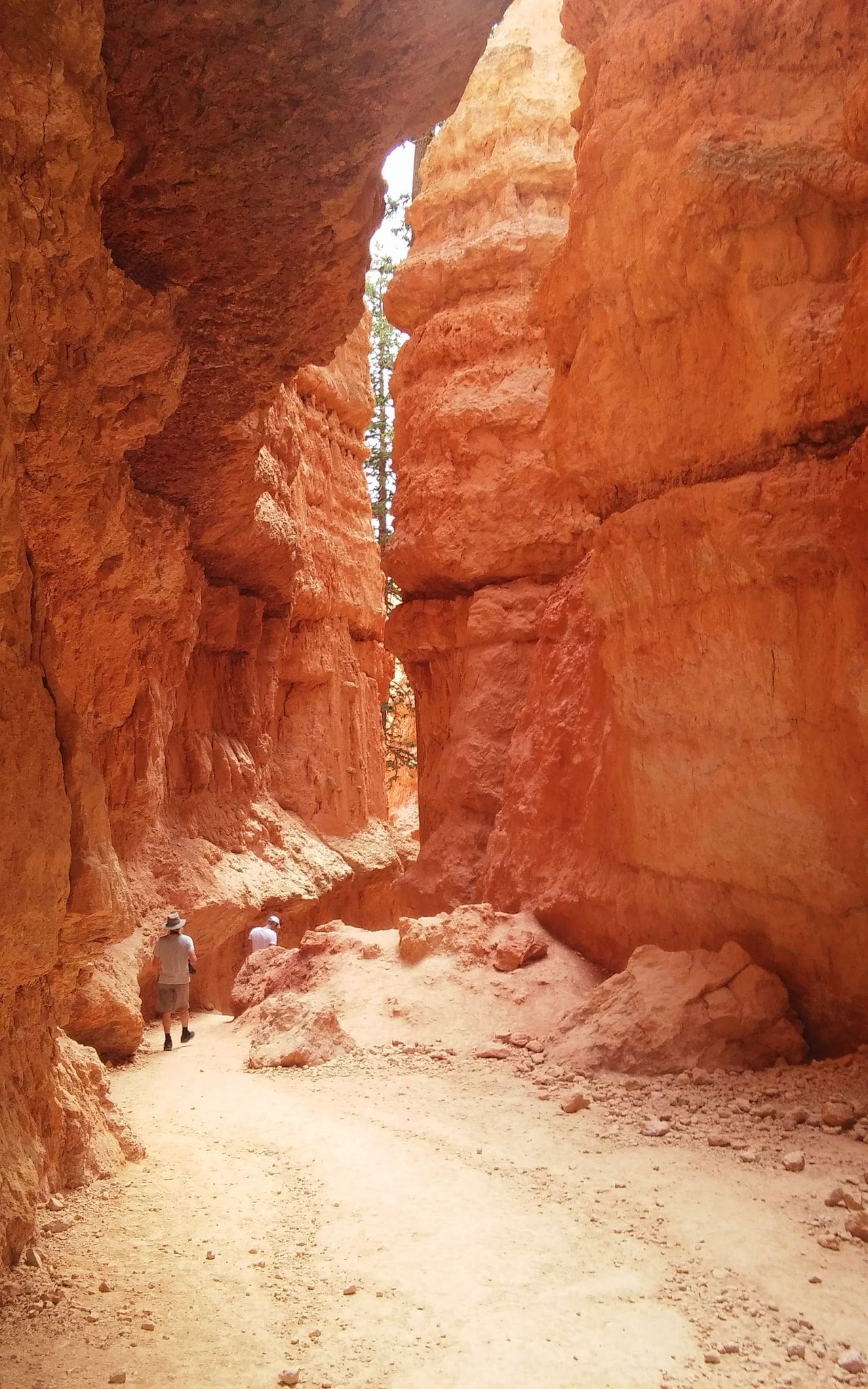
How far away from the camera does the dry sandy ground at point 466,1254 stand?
2.94 meters

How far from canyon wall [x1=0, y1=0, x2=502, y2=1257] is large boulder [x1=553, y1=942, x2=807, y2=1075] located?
2.72 meters

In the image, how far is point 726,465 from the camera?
18.9 ft

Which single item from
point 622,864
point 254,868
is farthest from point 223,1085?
point 254,868

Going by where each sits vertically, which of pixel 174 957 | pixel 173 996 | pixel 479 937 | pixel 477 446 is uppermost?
pixel 477 446

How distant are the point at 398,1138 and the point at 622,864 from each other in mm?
2635

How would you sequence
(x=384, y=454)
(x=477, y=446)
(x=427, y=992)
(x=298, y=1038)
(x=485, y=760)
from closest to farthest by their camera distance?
(x=298, y=1038), (x=427, y=992), (x=485, y=760), (x=477, y=446), (x=384, y=454)

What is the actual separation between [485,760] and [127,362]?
18.7ft

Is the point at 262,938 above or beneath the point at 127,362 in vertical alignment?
beneath

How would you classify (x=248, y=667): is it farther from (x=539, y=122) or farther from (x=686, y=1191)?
(x=686, y=1191)

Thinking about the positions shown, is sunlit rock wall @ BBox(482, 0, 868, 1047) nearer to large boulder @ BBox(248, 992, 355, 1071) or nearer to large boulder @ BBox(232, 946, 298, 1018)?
large boulder @ BBox(248, 992, 355, 1071)

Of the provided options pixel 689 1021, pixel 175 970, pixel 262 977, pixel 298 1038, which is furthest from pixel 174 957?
pixel 689 1021

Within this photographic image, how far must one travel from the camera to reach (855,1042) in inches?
206

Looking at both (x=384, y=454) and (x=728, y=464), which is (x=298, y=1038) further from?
(x=384, y=454)

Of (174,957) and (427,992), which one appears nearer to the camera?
(427,992)
